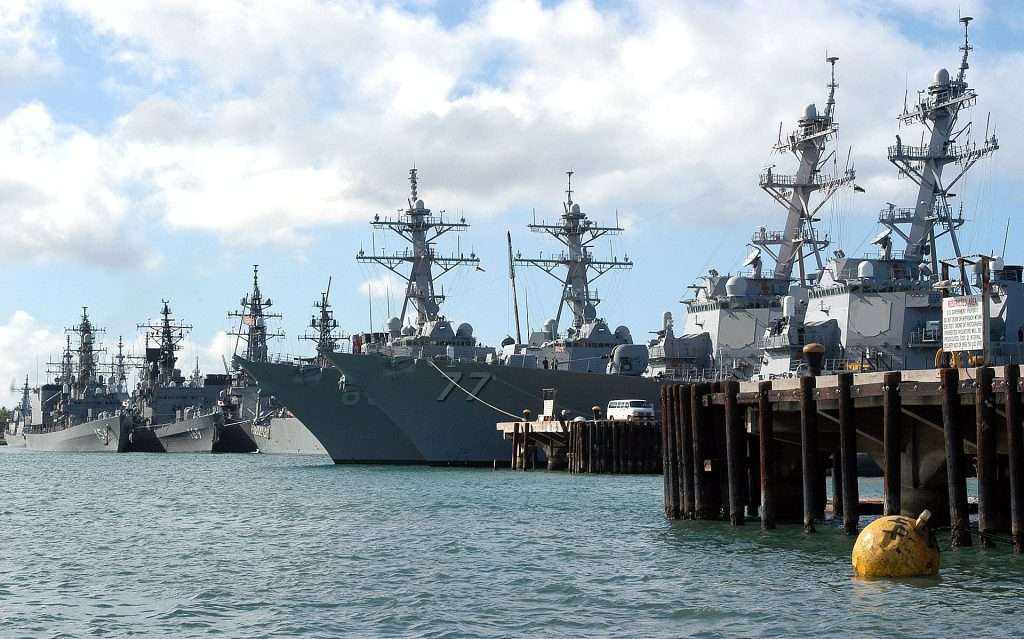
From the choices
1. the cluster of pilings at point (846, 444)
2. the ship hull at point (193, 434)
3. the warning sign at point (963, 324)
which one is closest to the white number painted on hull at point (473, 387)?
the cluster of pilings at point (846, 444)

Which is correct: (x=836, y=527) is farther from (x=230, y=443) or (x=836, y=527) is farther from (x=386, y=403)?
(x=230, y=443)

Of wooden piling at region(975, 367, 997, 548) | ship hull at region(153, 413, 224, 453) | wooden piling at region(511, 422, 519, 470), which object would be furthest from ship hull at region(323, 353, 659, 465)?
ship hull at region(153, 413, 224, 453)

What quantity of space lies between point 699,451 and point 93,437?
90.9m

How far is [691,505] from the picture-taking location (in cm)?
2633

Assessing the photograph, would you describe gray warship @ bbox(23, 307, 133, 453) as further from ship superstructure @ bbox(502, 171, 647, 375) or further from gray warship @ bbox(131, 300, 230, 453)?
ship superstructure @ bbox(502, 171, 647, 375)

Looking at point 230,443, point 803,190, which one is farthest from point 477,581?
point 230,443

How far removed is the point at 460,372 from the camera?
5209 cm

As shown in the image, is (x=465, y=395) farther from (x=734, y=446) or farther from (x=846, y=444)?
(x=846, y=444)

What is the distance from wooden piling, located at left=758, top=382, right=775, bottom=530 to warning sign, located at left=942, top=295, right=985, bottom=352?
3.22 m

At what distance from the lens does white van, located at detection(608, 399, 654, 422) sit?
4694 cm

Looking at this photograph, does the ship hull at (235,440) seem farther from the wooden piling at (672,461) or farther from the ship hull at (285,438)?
the wooden piling at (672,461)

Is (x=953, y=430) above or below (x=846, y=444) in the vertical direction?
above

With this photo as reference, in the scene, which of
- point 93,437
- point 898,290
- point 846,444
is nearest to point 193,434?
point 93,437

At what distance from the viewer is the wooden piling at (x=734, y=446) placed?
79.2 ft
